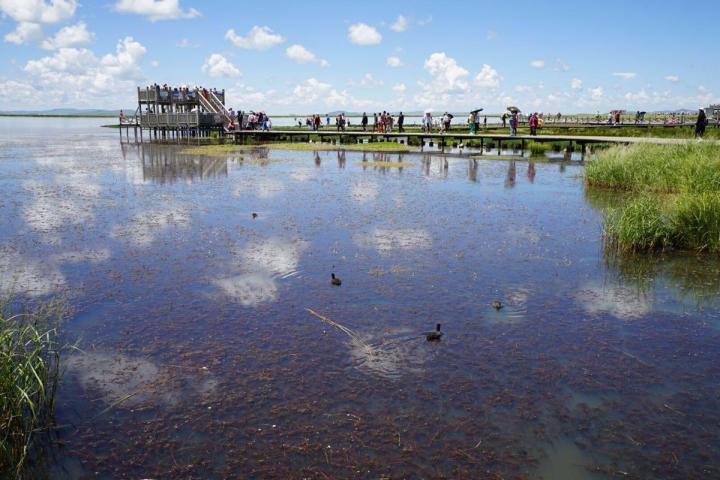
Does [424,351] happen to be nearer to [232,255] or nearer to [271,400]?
[271,400]

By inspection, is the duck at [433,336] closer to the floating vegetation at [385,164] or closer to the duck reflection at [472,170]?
the duck reflection at [472,170]

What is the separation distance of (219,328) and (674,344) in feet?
19.5

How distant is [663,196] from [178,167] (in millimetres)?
19783

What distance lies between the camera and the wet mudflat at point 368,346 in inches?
210

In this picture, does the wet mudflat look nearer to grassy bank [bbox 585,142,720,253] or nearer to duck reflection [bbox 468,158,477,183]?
grassy bank [bbox 585,142,720,253]

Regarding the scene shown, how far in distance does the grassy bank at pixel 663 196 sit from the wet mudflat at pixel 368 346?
2.18 feet

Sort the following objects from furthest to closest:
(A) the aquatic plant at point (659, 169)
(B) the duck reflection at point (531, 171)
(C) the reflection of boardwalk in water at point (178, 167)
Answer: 1. (B) the duck reflection at point (531, 171)
2. (C) the reflection of boardwalk in water at point (178, 167)
3. (A) the aquatic plant at point (659, 169)

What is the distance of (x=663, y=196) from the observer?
18.0 meters

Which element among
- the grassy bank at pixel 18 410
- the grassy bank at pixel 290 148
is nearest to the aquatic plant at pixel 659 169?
the grassy bank at pixel 18 410

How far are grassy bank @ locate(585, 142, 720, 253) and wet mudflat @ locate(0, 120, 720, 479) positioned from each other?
67 cm

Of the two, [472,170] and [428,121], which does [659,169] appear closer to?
[472,170]

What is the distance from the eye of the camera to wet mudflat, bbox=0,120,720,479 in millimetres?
5324

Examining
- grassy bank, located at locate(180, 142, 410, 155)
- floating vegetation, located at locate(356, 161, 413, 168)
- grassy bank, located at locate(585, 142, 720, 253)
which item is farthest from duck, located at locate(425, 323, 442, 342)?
grassy bank, located at locate(180, 142, 410, 155)

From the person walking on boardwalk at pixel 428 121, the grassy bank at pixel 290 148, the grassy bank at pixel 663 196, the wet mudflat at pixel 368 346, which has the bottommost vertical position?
the wet mudflat at pixel 368 346
